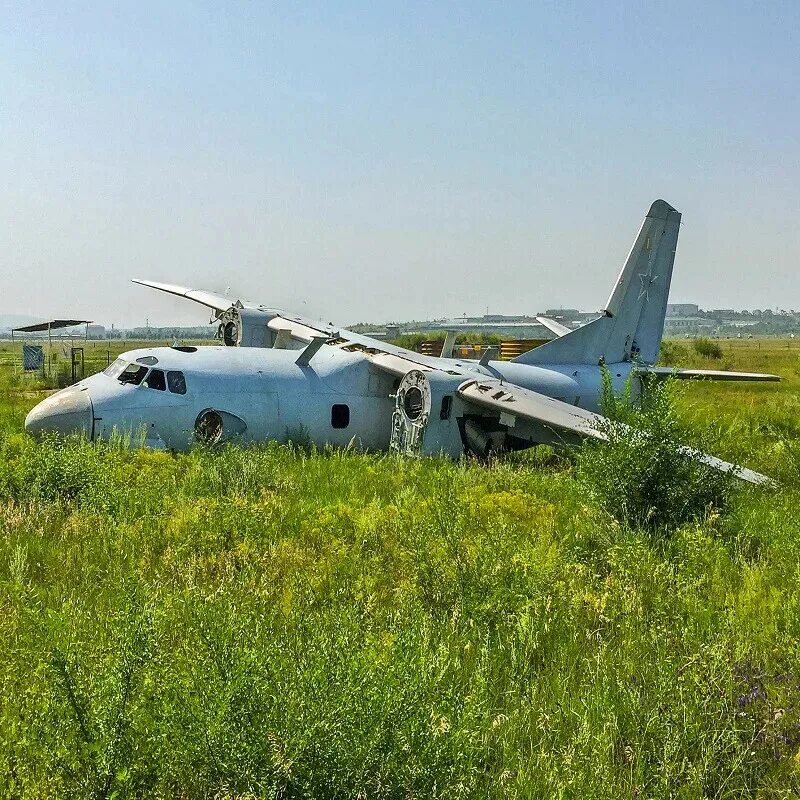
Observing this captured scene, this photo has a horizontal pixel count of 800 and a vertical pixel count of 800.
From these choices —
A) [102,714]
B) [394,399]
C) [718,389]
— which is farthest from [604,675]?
[718,389]

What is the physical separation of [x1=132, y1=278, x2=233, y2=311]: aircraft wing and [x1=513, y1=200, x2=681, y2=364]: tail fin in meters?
6.50

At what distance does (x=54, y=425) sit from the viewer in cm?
1246

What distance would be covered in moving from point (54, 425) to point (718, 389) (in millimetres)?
28935

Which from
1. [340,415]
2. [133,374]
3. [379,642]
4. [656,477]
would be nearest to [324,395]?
[340,415]

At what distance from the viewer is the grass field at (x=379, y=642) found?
142 inches

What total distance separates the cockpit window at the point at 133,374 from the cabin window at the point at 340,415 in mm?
3179

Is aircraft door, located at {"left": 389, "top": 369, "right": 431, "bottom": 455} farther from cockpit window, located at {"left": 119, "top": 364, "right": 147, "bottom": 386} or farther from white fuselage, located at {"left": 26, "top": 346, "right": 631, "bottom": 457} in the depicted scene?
cockpit window, located at {"left": 119, "top": 364, "right": 147, "bottom": 386}

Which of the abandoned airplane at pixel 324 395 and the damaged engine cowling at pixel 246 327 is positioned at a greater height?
the damaged engine cowling at pixel 246 327

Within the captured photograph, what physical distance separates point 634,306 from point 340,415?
7.42m

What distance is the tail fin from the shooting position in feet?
58.0

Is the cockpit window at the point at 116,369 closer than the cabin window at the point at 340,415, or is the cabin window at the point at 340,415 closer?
the cockpit window at the point at 116,369

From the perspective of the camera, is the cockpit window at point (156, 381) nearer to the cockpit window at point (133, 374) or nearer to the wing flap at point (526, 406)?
the cockpit window at point (133, 374)

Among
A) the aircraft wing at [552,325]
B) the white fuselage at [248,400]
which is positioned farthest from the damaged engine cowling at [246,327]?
the aircraft wing at [552,325]

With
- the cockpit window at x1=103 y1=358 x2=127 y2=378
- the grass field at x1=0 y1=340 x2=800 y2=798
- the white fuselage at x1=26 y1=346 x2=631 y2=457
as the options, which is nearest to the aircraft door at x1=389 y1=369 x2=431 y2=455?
the white fuselage at x1=26 y1=346 x2=631 y2=457
